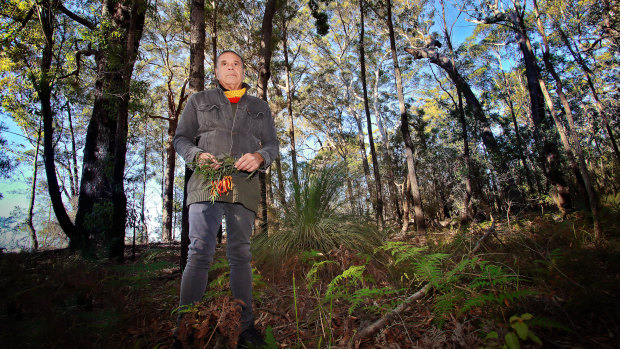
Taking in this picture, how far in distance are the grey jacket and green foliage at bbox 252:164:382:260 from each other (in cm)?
153

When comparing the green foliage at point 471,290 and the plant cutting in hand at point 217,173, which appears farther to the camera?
the plant cutting in hand at point 217,173

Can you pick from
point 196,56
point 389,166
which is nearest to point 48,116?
point 196,56

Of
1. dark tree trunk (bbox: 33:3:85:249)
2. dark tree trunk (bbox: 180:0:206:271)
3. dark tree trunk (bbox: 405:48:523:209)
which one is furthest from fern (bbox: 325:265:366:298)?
dark tree trunk (bbox: 405:48:523:209)

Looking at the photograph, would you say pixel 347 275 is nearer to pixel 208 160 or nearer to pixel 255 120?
pixel 208 160

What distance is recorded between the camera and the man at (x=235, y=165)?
1.43 m

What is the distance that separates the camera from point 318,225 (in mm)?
3377

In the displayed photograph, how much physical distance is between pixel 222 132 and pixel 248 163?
0.37 m

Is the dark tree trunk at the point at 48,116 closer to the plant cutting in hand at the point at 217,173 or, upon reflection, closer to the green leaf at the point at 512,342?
the plant cutting in hand at the point at 217,173

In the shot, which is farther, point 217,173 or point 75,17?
point 75,17

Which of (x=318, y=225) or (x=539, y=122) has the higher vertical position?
(x=539, y=122)

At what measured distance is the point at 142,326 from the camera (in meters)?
1.74

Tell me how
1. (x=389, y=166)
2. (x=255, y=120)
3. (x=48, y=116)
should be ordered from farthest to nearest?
(x=389, y=166) → (x=48, y=116) → (x=255, y=120)

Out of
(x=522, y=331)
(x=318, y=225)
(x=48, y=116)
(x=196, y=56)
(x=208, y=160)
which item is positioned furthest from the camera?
(x=48, y=116)

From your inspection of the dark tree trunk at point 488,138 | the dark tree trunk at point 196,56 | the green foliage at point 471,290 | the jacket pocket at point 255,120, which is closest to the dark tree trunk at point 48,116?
the dark tree trunk at point 196,56
